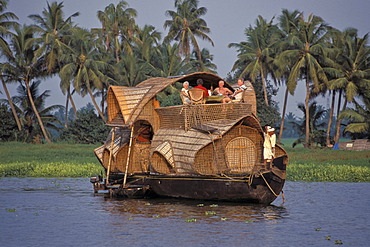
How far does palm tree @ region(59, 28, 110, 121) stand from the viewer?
4106 centimetres

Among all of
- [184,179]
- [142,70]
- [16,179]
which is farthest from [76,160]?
[184,179]

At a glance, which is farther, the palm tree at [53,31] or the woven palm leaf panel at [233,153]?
the palm tree at [53,31]

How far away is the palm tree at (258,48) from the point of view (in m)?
42.4

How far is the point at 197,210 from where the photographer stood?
15117mm

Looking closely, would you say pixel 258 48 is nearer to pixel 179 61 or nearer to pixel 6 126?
pixel 179 61

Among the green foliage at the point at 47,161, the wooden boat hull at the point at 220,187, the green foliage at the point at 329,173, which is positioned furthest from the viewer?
the green foliage at the point at 47,161

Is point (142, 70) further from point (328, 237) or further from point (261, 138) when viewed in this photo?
point (328, 237)

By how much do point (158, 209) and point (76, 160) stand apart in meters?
15.5

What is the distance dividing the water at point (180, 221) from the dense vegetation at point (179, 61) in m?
20.9

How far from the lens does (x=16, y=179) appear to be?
24.2m

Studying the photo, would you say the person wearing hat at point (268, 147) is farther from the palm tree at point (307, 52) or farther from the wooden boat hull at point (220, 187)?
the palm tree at point (307, 52)

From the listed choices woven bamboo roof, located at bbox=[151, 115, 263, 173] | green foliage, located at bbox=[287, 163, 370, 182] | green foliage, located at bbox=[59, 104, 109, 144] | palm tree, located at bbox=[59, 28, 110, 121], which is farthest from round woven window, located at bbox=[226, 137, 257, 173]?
green foliage, located at bbox=[59, 104, 109, 144]

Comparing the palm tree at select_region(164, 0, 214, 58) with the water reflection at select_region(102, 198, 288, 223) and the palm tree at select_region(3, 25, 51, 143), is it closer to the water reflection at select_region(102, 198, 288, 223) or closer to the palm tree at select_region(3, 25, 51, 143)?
the palm tree at select_region(3, 25, 51, 143)

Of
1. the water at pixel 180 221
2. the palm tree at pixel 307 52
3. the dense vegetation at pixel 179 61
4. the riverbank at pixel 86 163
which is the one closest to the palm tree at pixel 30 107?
the dense vegetation at pixel 179 61
